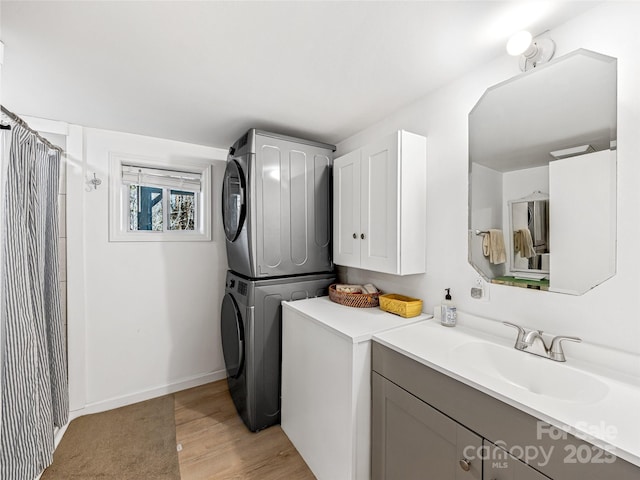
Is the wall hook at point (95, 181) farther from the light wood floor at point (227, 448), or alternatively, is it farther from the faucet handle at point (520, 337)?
the faucet handle at point (520, 337)

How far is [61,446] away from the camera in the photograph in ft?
6.28

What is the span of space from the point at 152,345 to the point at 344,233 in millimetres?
1923

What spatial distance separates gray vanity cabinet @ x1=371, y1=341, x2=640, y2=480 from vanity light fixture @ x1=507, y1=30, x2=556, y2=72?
137 cm

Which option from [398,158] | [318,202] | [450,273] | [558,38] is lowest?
[450,273]

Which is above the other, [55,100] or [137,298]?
[55,100]

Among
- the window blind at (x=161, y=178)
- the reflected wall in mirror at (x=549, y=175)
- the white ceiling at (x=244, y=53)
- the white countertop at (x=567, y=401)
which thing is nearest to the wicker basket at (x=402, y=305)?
the white countertop at (x=567, y=401)

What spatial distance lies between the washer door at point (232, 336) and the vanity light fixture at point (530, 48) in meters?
2.15

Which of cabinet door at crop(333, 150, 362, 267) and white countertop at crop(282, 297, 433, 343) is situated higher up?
cabinet door at crop(333, 150, 362, 267)

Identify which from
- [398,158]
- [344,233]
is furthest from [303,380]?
[398,158]

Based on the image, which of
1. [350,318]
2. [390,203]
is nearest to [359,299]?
[350,318]

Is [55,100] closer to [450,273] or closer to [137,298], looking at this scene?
[137,298]

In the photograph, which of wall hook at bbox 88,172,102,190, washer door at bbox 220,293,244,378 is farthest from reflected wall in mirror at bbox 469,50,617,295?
wall hook at bbox 88,172,102,190

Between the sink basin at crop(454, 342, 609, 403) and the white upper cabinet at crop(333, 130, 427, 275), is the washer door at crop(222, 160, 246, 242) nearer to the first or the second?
the white upper cabinet at crop(333, 130, 427, 275)

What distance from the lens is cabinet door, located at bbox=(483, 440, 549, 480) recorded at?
2.81 ft
